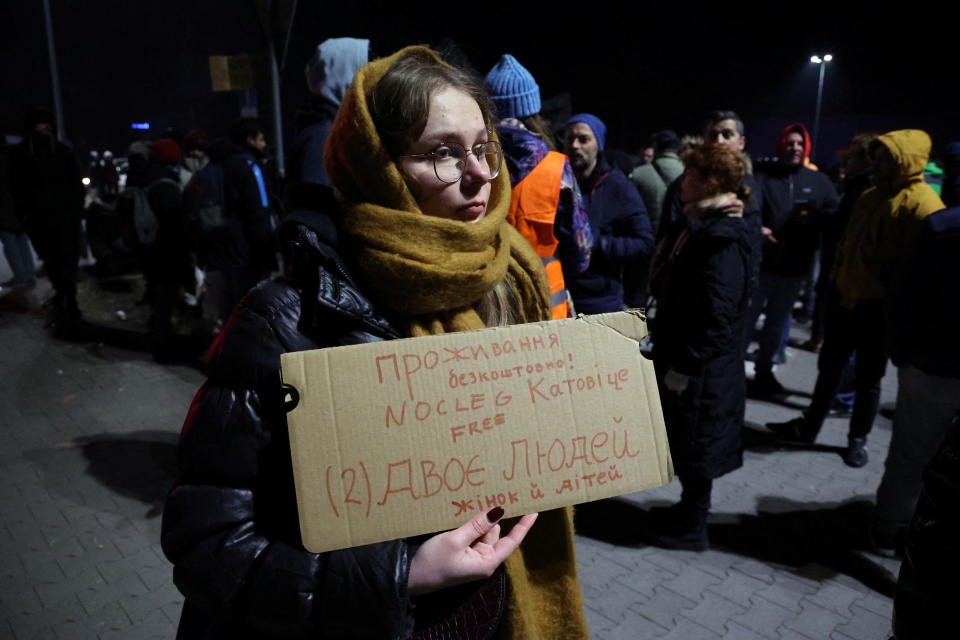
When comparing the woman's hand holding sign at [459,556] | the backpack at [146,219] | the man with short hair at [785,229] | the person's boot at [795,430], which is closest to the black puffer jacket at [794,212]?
the man with short hair at [785,229]

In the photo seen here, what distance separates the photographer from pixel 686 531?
3607mm

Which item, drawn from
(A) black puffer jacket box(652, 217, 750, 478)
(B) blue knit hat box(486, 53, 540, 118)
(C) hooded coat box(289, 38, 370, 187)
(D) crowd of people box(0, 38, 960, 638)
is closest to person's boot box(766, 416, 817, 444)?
(D) crowd of people box(0, 38, 960, 638)

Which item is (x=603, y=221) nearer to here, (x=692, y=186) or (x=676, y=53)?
(x=692, y=186)

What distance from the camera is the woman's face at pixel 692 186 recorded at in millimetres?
3484

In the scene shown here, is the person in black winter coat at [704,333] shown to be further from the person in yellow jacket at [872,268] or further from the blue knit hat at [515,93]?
the person in yellow jacket at [872,268]

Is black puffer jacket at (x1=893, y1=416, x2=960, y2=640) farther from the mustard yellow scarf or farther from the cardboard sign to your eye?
the mustard yellow scarf

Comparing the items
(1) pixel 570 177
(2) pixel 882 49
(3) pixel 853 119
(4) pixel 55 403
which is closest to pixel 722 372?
(1) pixel 570 177

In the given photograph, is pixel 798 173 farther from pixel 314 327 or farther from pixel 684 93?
pixel 684 93

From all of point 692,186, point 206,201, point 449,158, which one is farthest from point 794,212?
point 449,158

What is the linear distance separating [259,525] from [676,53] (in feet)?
62.1

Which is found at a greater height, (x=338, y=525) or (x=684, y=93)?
(x=684, y=93)

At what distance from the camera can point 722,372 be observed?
3400 millimetres

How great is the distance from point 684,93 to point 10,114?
17.1 metres

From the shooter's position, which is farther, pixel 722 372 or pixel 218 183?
pixel 218 183
